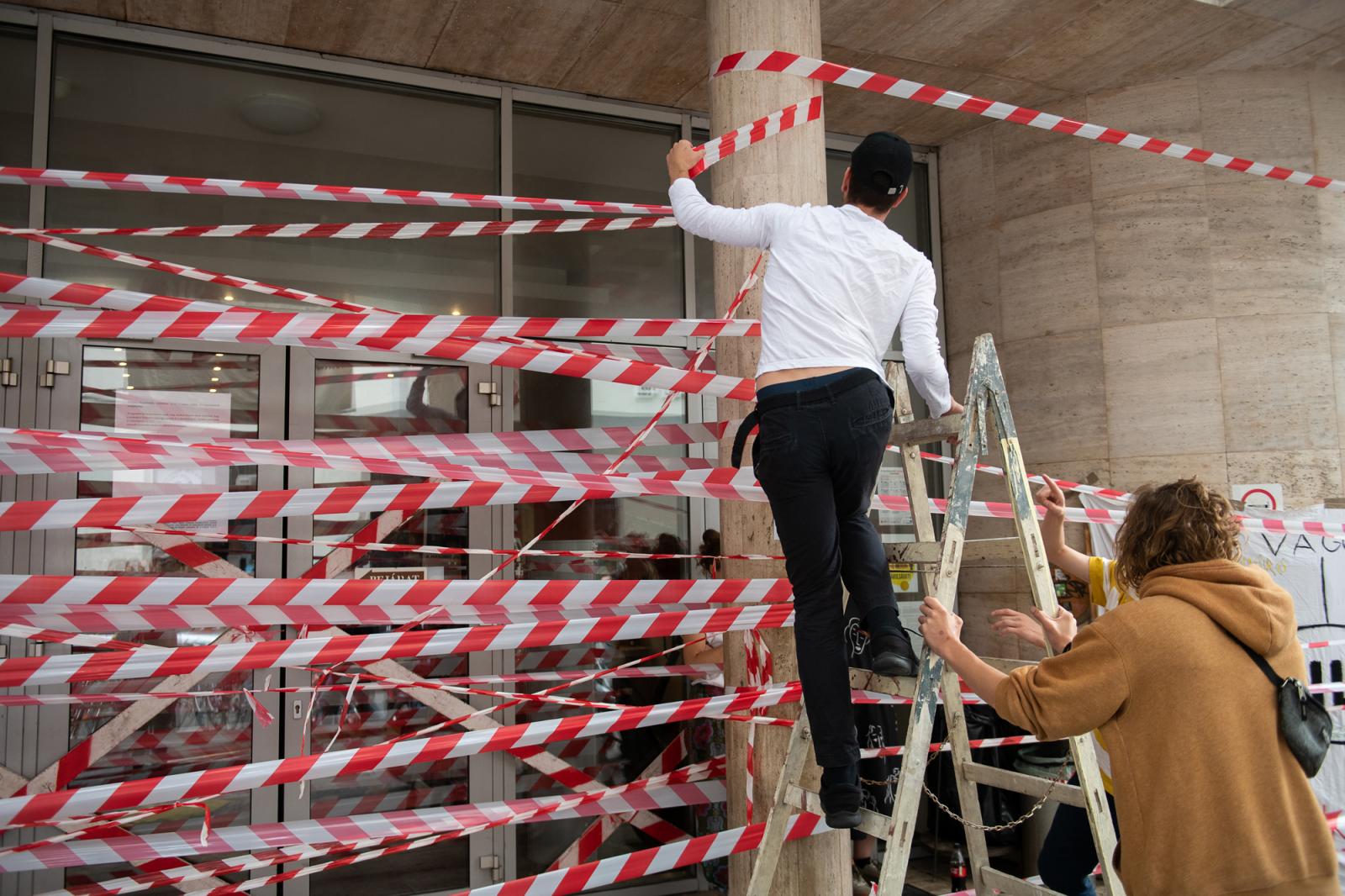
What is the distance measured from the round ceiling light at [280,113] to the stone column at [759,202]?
96.4 inches

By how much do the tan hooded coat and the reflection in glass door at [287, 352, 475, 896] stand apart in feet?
11.5

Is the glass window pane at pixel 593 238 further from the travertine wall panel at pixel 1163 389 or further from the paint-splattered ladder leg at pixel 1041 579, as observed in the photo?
the paint-splattered ladder leg at pixel 1041 579

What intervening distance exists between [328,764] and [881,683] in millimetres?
1503

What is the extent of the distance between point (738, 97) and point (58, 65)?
331 centimetres

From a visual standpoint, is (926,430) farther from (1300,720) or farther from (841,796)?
(1300,720)

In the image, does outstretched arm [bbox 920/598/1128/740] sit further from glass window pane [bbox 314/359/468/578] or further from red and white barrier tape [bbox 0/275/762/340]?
glass window pane [bbox 314/359/468/578]

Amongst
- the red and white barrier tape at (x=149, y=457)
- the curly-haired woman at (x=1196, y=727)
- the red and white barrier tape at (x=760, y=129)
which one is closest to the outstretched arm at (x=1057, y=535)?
the curly-haired woman at (x=1196, y=727)

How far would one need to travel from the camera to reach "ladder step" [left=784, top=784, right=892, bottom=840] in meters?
2.42

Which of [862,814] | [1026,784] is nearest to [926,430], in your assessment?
[1026,784]

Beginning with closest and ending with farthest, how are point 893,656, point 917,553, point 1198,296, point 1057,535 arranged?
point 893,656 → point 1057,535 → point 917,553 → point 1198,296

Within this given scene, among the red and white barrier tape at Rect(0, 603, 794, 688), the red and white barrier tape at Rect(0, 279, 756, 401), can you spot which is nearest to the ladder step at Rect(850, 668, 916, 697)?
the red and white barrier tape at Rect(0, 603, 794, 688)

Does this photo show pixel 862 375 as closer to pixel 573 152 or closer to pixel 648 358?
pixel 648 358

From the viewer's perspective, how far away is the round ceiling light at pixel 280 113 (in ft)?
16.5

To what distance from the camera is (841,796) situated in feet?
7.50
